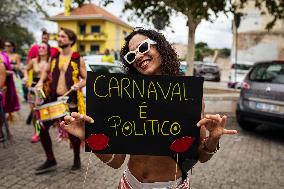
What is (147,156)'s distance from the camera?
2262mm

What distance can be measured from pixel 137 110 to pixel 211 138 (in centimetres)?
44

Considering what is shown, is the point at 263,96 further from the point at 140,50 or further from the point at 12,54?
the point at 12,54

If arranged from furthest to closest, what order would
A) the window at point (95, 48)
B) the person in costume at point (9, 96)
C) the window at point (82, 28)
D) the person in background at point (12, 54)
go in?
the window at point (82, 28)
the window at point (95, 48)
the person in background at point (12, 54)
the person in costume at point (9, 96)

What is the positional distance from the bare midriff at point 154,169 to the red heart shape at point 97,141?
280 millimetres

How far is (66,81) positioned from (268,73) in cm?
456

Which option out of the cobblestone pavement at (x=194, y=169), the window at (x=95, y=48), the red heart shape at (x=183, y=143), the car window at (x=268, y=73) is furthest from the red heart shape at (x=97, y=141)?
the window at (x=95, y=48)

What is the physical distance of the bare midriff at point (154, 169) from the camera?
7.20 feet

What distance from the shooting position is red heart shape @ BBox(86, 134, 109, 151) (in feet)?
6.79

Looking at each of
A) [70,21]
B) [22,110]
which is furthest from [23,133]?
[70,21]

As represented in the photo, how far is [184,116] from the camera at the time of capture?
81.8 inches

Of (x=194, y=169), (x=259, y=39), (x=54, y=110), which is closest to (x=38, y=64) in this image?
(x=54, y=110)

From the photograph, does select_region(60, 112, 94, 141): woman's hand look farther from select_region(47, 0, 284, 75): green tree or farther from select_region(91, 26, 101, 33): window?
select_region(91, 26, 101, 33): window

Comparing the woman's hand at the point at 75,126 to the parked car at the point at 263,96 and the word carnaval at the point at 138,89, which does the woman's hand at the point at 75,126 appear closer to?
the word carnaval at the point at 138,89

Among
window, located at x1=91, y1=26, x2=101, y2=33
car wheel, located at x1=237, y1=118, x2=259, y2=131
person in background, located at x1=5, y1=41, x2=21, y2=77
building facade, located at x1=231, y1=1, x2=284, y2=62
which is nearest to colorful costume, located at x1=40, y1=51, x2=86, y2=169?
car wheel, located at x1=237, y1=118, x2=259, y2=131
